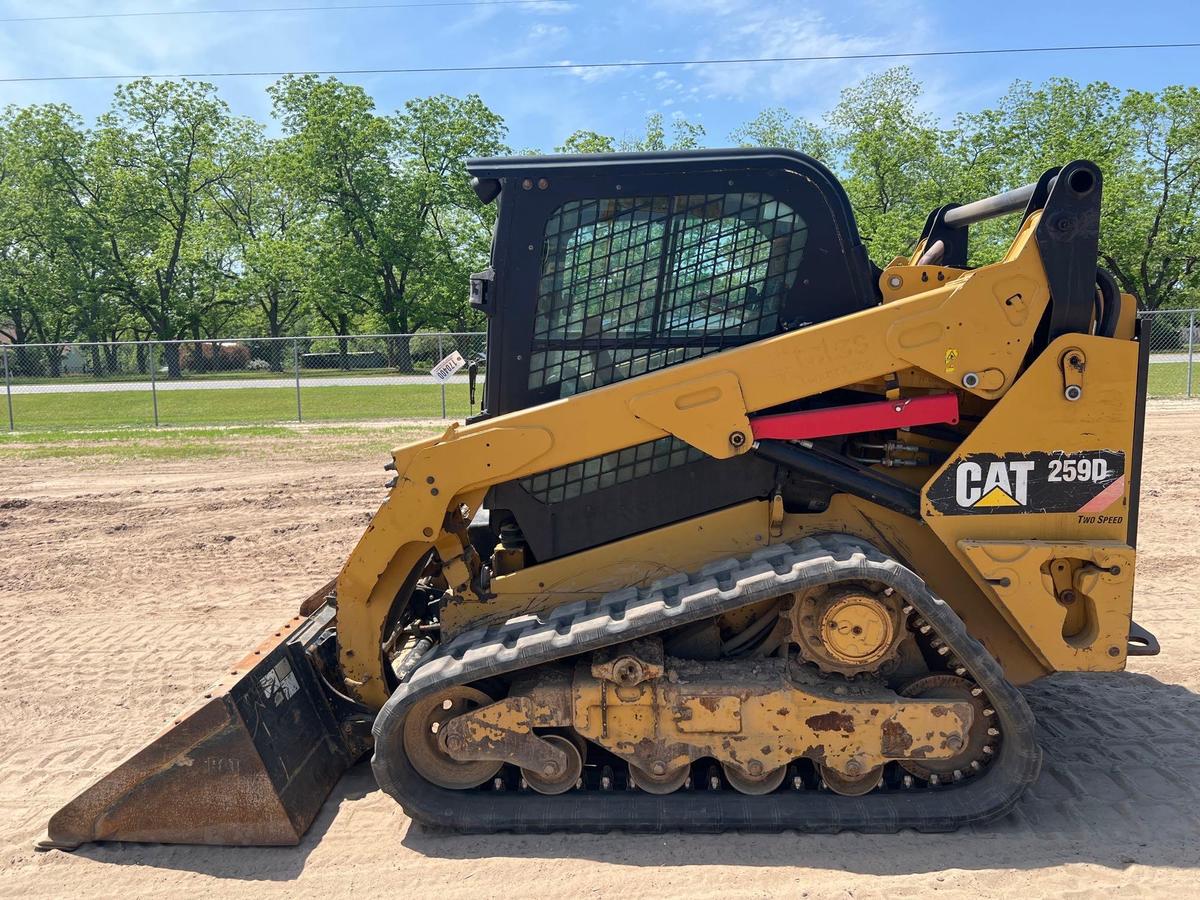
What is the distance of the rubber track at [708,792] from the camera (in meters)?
3.20

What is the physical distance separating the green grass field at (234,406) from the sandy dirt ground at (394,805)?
12079mm

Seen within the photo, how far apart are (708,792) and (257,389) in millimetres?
28042

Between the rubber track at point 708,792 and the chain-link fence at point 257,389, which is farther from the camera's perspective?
the chain-link fence at point 257,389

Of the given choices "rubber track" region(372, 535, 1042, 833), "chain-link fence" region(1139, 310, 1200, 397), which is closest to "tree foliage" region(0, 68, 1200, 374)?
"chain-link fence" region(1139, 310, 1200, 397)

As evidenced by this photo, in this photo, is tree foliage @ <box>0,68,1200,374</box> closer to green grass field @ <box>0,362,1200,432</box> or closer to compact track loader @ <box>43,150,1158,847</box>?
green grass field @ <box>0,362,1200,432</box>

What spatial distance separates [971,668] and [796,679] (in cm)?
65

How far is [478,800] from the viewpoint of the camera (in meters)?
3.48

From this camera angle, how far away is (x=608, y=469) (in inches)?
148

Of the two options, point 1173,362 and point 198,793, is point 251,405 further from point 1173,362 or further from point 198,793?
point 1173,362

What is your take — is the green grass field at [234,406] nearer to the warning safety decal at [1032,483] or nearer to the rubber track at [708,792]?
the rubber track at [708,792]

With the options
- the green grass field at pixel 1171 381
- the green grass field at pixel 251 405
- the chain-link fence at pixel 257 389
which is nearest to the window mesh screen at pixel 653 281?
the chain-link fence at pixel 257 389

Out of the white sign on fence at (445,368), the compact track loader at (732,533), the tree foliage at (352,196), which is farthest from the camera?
the tree foliage at (352,196)

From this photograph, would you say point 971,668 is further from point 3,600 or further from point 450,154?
point 450,154

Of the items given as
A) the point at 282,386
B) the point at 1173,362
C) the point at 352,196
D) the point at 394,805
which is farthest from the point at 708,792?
the point at 352,196
